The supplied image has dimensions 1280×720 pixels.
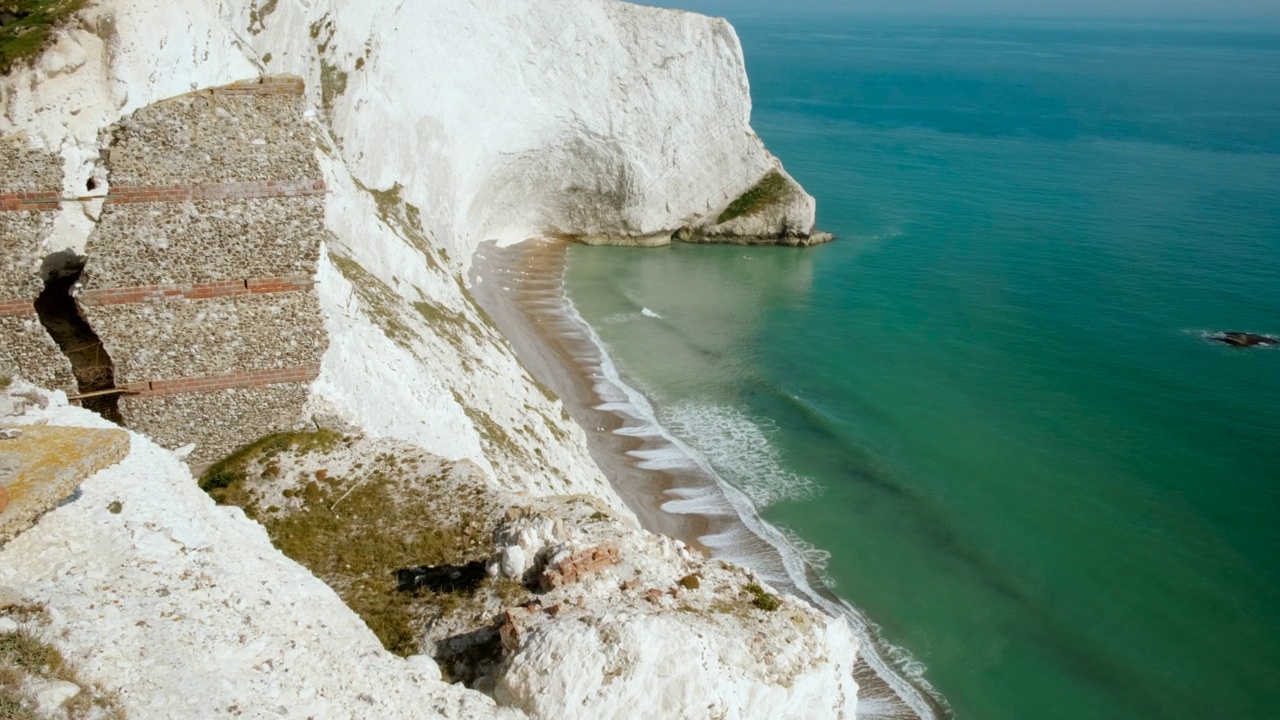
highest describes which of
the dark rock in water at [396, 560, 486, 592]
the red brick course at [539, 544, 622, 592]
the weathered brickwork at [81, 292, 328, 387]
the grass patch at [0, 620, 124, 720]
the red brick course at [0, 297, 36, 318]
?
the red brick course at [0, 297, 36, 318]

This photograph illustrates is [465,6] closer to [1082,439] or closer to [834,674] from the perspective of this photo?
[1082,439]

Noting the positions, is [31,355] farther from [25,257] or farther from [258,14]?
[258,14]

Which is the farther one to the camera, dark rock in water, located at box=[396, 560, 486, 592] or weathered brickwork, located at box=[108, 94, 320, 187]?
weathered brickwork, located at box=[108, 94, 320, 187]

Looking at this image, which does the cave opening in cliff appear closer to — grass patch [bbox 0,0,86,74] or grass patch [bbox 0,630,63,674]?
grass patch [bbox 0,0,86,74]

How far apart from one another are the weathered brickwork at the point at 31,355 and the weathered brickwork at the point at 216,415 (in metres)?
0.84

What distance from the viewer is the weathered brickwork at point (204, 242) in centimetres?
1220

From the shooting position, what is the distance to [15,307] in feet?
39.6

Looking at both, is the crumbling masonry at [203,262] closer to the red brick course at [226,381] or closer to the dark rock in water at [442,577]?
the red brick course at [226,381]

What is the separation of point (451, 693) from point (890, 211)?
52.4 metres

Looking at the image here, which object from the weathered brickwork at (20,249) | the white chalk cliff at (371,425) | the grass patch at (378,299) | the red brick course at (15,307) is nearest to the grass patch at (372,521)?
the white chalk cliff at (371,425)

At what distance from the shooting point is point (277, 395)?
1366 cm

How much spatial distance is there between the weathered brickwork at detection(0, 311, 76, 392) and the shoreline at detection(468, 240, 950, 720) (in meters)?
14.9

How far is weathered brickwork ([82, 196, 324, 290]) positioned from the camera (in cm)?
1220

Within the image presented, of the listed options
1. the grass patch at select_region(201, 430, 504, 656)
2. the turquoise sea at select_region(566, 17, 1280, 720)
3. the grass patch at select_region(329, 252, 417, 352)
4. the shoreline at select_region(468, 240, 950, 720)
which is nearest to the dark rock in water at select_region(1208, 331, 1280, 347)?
the turquoise sea at select_region(566, 17, 1280, 720)
